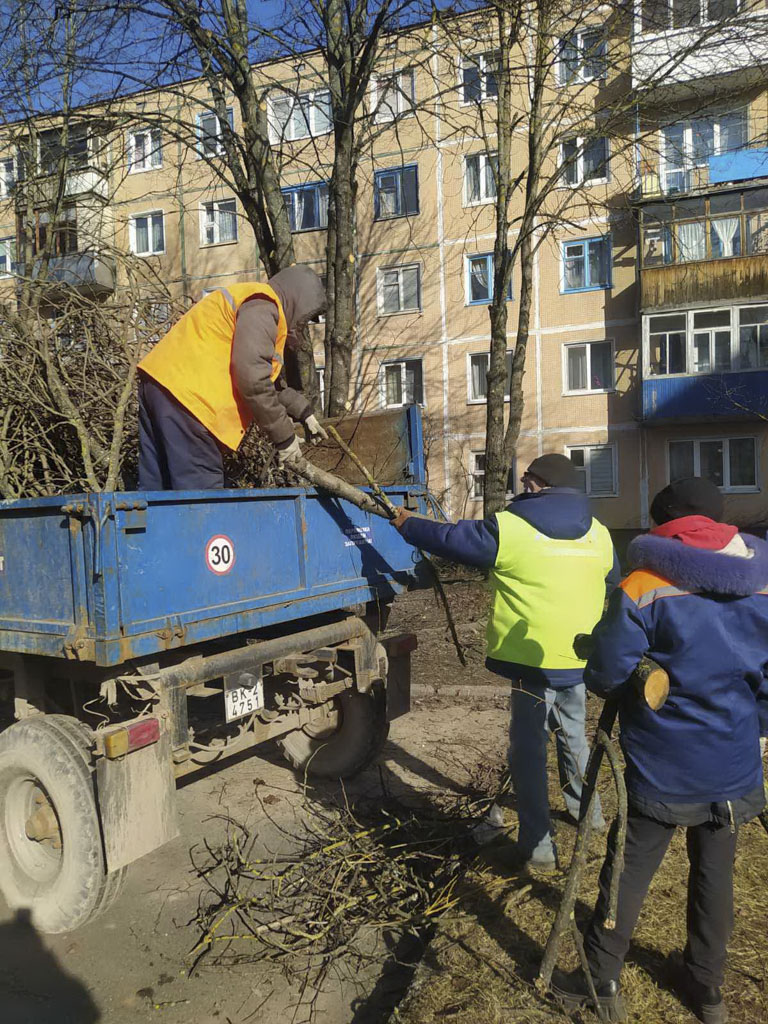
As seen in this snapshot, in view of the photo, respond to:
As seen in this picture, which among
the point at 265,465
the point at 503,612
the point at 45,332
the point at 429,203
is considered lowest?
the point at 503,612

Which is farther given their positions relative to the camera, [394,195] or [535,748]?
[394,195]

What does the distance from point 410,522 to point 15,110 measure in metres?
9.28

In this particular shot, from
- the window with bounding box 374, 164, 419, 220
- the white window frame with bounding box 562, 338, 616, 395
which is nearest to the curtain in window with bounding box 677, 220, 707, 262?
the white window frame with bounding box 562, 338, 616, 395

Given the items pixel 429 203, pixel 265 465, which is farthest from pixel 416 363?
pixel 265 465

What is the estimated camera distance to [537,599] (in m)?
3.24

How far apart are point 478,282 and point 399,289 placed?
2407mm

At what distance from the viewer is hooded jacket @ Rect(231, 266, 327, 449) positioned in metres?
3.60

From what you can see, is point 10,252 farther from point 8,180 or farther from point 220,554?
point 220,554

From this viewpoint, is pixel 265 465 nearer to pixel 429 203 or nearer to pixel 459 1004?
pixel 459 1004

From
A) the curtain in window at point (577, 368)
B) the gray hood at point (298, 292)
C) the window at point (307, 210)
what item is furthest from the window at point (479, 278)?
the gray hood at point (298, 292)

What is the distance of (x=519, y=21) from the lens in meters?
8.71

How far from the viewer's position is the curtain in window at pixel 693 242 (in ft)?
63.5

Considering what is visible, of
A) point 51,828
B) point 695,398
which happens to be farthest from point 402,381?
point 51,828

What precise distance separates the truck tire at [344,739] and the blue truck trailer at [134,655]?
1.70 feet
